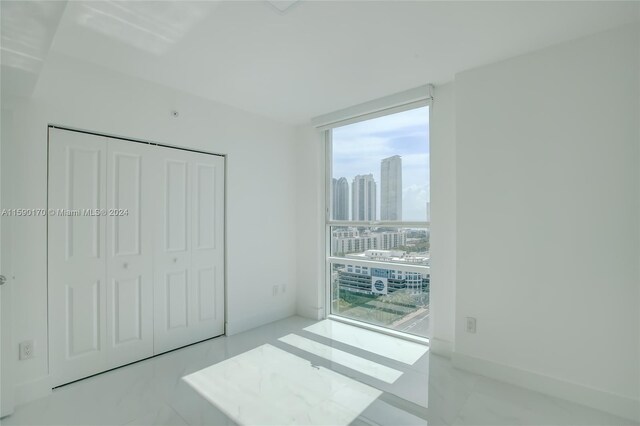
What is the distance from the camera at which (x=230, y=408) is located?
2135 mm

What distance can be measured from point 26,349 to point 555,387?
3.87 metres

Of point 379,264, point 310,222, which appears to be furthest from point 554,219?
point 310,222

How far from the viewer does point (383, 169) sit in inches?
140

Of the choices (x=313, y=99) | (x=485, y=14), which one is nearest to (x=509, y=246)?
(x=485, y=14)

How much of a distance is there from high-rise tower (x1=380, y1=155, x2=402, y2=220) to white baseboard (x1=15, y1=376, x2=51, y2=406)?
327cm

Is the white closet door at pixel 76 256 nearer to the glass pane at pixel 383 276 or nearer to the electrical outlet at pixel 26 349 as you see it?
the electrical outlet at pixel 26 349

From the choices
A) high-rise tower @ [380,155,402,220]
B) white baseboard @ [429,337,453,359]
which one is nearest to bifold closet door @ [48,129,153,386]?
high-rise tower @ [380,155,402,220]

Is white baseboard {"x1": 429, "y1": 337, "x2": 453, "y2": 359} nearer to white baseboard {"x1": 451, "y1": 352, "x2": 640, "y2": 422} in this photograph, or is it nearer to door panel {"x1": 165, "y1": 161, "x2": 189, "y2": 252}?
white baseboard {"x1": 451, "y1": 352, "x2": 640, "y2": 422}

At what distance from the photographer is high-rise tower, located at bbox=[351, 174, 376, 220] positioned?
3670 millimetres

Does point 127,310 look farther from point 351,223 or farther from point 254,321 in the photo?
point 351,223

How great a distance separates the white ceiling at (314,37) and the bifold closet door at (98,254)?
2.68 feet

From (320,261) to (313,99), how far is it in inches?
79.4

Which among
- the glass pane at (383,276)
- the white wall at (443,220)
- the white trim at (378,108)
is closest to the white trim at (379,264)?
the glass pane at (383,276)

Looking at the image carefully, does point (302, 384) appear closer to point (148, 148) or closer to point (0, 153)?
point (148, 148)
